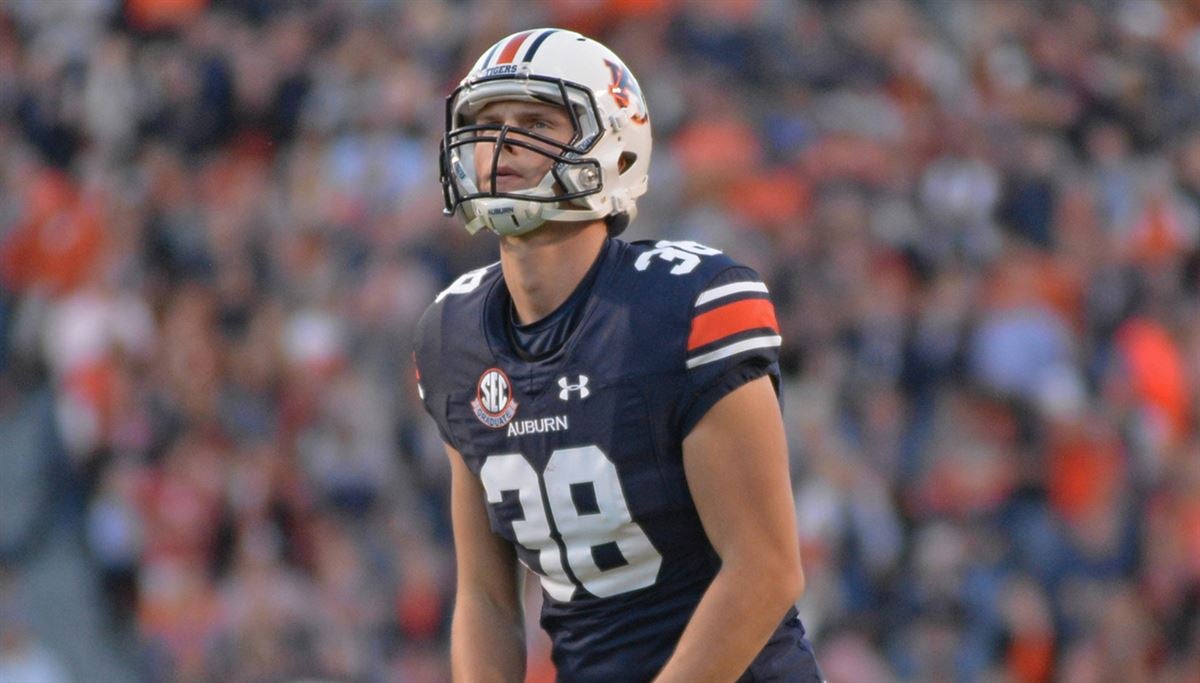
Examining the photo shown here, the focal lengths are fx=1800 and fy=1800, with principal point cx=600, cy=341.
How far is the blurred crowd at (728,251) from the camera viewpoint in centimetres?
725

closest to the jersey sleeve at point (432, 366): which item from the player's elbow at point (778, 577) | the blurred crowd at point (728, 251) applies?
the player's elbow at point (778, 577)

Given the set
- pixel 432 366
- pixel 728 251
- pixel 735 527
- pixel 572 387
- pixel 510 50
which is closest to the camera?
pixel 735 527

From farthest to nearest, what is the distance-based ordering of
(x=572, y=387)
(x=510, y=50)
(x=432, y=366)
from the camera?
(x=432, y=366), (x=510, y=50), (x=572, y=387)

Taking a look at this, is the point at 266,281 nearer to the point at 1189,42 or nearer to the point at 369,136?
the point at 369,136

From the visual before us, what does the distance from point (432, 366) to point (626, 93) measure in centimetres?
58

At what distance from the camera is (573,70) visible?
2.97m

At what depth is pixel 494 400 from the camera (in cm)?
298

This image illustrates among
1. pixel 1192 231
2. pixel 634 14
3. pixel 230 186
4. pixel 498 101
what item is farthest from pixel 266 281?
pixel 498 101

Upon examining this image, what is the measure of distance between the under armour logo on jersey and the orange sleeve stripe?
19cm

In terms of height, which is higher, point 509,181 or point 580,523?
point 509,181

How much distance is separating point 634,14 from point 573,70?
6.37 m

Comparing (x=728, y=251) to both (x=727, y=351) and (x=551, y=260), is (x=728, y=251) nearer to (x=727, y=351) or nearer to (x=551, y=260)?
(x=551, y=260)

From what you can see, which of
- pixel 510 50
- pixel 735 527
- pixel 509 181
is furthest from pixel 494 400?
pixel 510 50

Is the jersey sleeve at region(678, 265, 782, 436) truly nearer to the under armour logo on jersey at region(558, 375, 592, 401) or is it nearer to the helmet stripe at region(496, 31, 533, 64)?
the under armour logo on jersey at region(558, 375, 592, 401)
